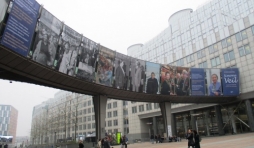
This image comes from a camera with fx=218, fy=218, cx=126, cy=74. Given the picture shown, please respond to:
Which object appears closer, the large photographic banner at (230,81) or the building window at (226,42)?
the large photographic banner at (230,81)

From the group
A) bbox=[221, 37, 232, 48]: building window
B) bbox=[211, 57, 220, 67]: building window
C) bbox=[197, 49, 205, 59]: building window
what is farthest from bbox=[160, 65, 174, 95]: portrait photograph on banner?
bbox=[197, 49, 205, 59]: building window

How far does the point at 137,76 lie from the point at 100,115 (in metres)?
8.17

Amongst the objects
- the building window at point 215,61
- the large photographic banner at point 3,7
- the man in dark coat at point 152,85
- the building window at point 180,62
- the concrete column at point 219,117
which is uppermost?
the building window at point 180,62

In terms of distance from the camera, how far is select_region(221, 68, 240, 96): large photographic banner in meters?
43.9

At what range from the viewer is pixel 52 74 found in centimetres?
2259

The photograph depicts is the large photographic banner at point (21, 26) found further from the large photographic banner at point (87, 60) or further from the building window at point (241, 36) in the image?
the building window at point (241, 36)

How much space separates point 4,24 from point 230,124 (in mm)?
51331

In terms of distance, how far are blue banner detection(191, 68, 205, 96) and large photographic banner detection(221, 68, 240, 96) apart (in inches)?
213

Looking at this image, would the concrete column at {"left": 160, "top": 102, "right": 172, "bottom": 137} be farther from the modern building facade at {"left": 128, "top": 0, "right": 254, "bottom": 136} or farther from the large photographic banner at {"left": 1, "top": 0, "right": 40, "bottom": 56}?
the large photographic banner at {"left": 1, "top": 0, "right": 40, "bottom": 56}

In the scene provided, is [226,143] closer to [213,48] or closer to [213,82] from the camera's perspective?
[213,82]

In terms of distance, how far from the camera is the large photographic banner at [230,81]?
144 ft

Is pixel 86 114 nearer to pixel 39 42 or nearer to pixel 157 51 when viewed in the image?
pixel 157 51

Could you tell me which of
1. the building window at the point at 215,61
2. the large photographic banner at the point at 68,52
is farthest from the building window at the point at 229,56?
the large photographic banner at the point at 68,52

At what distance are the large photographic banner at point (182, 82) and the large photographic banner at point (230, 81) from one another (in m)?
9.00
